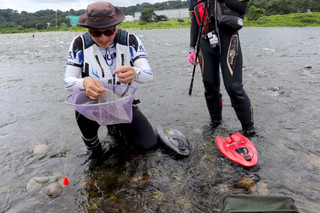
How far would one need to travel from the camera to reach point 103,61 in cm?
368

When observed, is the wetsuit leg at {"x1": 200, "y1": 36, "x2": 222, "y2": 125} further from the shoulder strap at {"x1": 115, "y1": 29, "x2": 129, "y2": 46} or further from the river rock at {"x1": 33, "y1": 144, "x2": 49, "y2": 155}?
the river rock at {"x1": 33, "y1": 144, "x2": 49, "y2": 155}

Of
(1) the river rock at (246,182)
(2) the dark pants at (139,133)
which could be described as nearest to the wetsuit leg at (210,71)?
(2) the dark pants at (139,133)

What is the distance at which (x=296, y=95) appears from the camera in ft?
22.3

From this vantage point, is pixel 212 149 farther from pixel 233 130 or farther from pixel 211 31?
pixel 211 31

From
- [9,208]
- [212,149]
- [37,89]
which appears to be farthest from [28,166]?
[37,89]

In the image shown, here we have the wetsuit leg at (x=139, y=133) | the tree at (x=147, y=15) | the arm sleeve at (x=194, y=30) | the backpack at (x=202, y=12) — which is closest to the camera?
the wetsuit leg at (x=139, y=133)

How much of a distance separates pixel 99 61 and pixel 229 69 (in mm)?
2244

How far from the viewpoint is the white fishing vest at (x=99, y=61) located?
359 centimetres

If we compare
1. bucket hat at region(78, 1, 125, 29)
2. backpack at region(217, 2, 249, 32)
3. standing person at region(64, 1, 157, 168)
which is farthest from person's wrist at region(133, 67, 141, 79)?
backpack at region(217, 2, 249, 32)

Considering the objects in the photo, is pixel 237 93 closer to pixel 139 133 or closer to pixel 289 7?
pixel 139 133

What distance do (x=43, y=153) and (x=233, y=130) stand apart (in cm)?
386

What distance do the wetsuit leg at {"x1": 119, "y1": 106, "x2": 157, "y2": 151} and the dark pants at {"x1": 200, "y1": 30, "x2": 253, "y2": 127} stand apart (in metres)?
1.54

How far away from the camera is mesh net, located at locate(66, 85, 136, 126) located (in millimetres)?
3074

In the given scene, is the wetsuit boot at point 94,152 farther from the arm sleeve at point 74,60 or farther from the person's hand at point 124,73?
the person's hand at point 124,73
